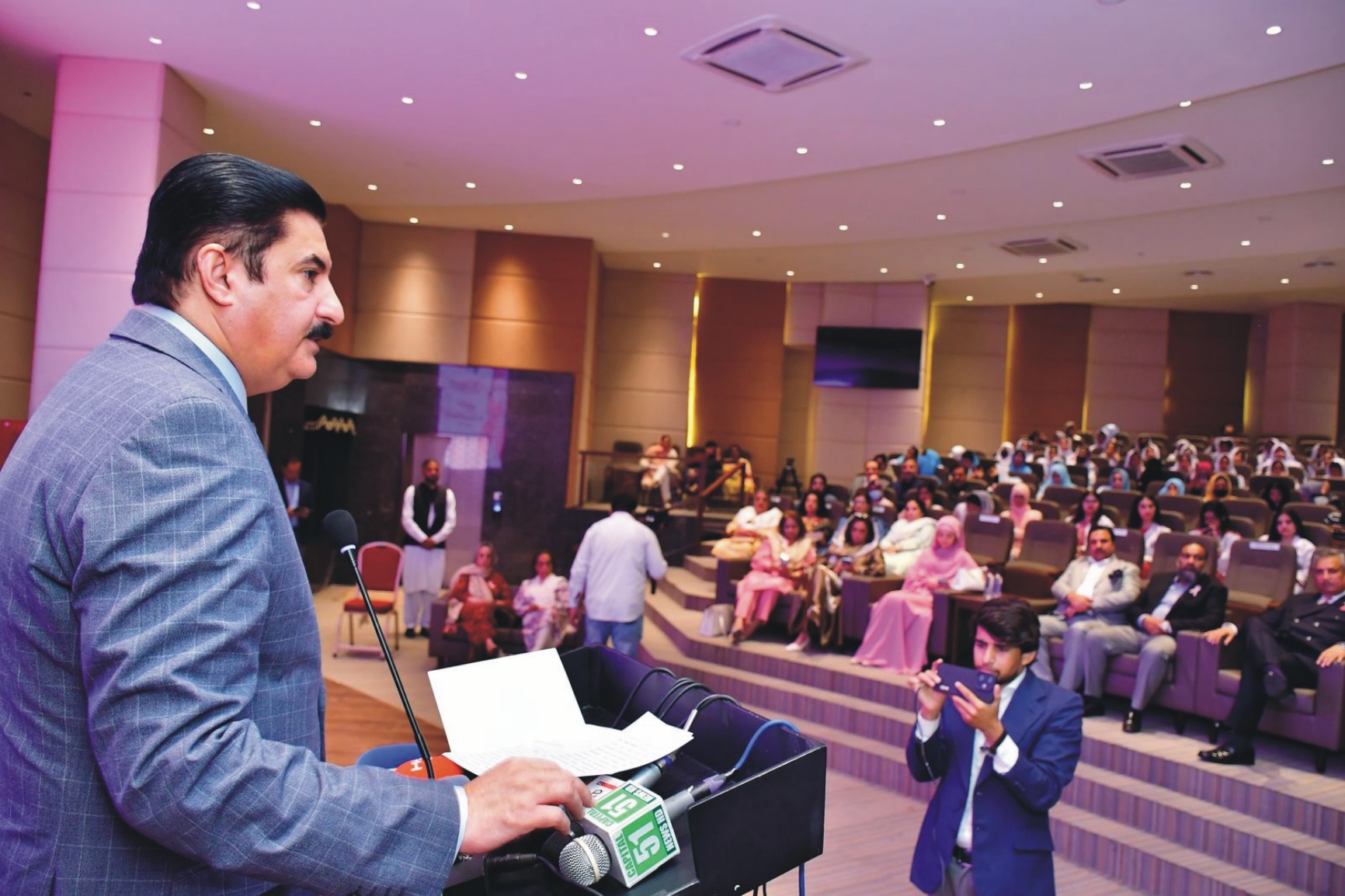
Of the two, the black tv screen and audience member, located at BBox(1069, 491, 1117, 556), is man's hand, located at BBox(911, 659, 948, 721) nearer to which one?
audience member, located at BBox(1069, 491, 1117, 556)

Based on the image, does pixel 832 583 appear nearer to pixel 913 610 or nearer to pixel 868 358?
pixel 913 610

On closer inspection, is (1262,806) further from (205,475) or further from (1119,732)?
(205,475)

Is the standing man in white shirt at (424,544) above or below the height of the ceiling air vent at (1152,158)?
below

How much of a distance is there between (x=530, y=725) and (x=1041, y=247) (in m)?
11.8

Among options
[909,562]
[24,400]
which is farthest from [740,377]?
[24,400]

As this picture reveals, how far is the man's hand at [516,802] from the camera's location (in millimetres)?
772

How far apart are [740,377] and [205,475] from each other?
14.8m

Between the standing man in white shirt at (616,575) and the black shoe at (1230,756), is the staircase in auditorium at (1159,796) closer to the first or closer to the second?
the black shoe at (1230,756)

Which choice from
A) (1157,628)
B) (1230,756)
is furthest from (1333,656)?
(1157,628)

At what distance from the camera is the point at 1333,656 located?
4676 mm

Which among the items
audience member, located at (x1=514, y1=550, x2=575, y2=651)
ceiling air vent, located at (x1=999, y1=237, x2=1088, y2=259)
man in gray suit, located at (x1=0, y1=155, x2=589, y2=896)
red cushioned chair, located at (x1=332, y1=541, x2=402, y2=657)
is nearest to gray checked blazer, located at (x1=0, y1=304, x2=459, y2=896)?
man in gray suit, located at (x1=0, y1=155, x2=589, y2=896)

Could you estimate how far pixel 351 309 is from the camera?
1180 centimetres

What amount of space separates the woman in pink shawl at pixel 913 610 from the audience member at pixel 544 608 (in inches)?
86.8

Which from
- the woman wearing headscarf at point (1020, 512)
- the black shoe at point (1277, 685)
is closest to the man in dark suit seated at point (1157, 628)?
the black shoe at point (1277, 685)
